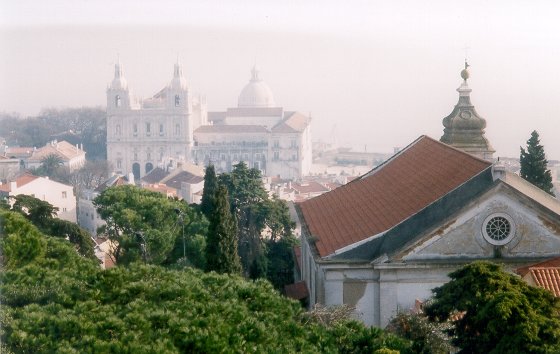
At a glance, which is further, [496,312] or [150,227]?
[150,227]

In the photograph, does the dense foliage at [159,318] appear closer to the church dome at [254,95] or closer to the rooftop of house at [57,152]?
the rooftop of house at [57,152]

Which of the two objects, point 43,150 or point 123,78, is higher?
point 123,78

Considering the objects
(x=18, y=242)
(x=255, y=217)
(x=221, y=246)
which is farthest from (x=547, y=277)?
(x=255, y=217)

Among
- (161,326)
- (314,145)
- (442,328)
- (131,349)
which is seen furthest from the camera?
(314,145)

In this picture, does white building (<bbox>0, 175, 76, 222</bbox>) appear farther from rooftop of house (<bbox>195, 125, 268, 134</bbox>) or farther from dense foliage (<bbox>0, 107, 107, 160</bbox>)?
rooftop of house (<bbox>195, 125, 268, 134</bbox>)

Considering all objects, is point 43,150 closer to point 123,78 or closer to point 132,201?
point 123,78

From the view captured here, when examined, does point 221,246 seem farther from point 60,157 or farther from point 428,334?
point 60,157

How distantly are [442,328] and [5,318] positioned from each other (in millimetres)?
5919

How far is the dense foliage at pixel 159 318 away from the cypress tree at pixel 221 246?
585 centimetres

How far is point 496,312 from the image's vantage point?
504 inches

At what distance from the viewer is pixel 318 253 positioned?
19.2 meters

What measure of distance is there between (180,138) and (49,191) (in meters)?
64.6

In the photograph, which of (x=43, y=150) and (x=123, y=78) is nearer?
(x=43, y=150)

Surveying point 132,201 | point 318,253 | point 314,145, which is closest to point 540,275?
point 318,253
